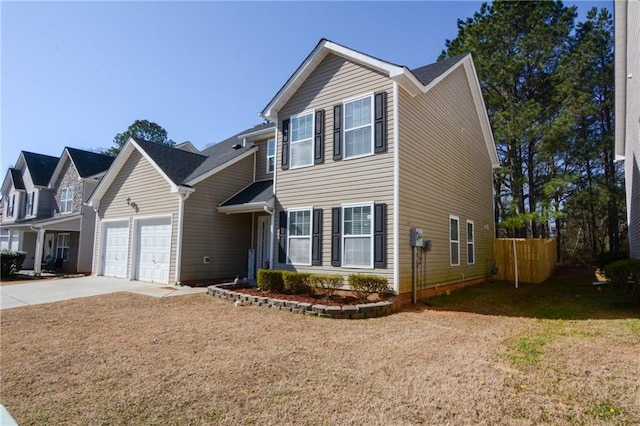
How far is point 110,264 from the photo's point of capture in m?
15.5

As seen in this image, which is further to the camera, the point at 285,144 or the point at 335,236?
the point at 285,144

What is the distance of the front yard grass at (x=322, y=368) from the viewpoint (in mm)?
3555

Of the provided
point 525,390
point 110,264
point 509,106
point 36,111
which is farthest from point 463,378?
point 509,106

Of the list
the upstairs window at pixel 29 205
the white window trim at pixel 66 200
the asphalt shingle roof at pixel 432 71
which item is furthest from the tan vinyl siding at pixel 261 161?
the upstairs window at pixel 29 205

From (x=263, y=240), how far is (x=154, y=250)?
4171mm

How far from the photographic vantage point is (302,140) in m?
11.1

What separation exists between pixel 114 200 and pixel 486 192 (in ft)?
54.6

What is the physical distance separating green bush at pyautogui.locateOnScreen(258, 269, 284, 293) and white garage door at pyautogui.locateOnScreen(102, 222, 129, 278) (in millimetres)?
8028

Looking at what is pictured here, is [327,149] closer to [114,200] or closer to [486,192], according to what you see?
[486,192]

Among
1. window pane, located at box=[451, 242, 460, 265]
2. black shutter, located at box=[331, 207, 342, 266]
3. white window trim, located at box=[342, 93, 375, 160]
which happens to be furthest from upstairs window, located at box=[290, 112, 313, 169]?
window pane, located at box=[451, 242, 460, 265]

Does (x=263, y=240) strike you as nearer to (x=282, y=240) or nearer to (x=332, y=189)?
(x=282, y=240)

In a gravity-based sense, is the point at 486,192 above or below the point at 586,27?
below

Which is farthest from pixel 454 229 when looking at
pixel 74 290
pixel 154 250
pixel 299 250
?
pixel 74 290

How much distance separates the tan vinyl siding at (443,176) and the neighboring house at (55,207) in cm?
1812
